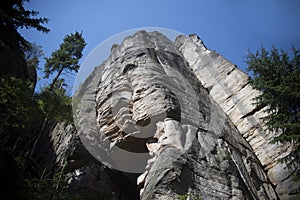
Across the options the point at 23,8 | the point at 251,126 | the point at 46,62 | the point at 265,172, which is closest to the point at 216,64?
the point at 251,126

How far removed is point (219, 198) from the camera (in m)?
9.30

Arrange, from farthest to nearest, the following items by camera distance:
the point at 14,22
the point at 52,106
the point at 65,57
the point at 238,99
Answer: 1. the point at 65,57
2. the point at 238,99
3. the point at 52,106
4. the point at 14,22

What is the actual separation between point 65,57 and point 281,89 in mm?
18115

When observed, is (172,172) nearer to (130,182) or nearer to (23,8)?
(130,182)

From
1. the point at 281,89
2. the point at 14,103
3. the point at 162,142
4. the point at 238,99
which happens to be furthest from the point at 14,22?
the point at 238,99

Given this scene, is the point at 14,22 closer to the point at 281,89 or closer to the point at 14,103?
the point at 14,103

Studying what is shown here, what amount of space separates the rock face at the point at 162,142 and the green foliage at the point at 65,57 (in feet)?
14.6

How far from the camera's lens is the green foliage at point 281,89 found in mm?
9619

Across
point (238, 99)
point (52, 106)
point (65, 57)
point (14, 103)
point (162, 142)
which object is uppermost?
point (65, 57)

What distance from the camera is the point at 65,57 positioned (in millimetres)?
22469

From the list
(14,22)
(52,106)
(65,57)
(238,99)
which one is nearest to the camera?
(14,22)

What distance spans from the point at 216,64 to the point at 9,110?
17361 millimetres

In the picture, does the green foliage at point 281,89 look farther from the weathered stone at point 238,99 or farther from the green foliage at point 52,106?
the green foliage at point 52,106

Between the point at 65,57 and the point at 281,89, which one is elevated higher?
the point at 65,57
